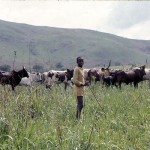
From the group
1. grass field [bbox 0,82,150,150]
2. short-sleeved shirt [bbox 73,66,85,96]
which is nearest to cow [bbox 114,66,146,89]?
short-sleeved shirt [bbox 73,66,85,96]

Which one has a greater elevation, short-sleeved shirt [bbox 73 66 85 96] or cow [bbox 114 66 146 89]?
short-sleeved shirt [bbox 73 66 85 96]

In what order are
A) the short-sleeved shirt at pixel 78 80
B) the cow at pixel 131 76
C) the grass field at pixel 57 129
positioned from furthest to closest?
the cow at pixel 131 76, the short-sleeved shirt at pixel 78 80, the grass field at pixel 57 129

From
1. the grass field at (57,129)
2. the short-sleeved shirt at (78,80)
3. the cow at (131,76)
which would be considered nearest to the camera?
the grass field at (57,129)

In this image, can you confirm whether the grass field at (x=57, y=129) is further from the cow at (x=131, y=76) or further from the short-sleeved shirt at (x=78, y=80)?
the cow at (x=131, y=76)

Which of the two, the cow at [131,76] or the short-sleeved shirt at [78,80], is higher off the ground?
the short-sleeved shirt at [78,80]

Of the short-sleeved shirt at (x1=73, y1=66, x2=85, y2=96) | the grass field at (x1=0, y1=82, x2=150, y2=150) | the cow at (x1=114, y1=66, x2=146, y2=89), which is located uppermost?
the short-sleeved shirt at (x1=73, y1=66, x2=85, y2=96)

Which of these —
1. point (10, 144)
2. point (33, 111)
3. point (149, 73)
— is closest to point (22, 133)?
point (10, 144)

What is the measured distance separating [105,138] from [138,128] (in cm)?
155

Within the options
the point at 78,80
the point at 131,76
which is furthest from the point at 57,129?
the point at 131,76

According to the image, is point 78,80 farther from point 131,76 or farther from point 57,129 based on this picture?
point 131,76

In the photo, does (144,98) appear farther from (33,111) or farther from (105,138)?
(105,138)

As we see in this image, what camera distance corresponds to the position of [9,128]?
6.62 metres

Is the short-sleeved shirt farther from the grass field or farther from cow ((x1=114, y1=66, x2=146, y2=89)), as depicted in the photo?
cow ((x1=114, y1=66, x2=146, y2=89))

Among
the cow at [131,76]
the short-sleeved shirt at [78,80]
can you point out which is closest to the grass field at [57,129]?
the short-sleeved shirt at [78,80]
